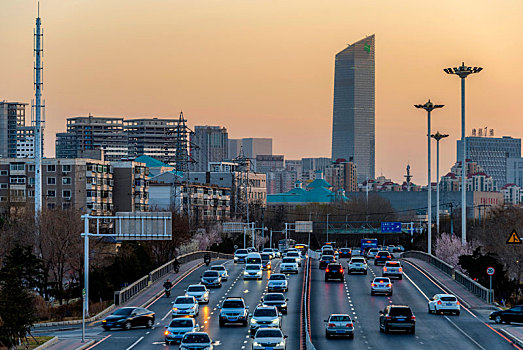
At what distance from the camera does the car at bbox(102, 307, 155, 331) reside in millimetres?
54188

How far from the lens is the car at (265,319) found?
49125 millimetres

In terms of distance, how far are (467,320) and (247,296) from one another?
17.8 m

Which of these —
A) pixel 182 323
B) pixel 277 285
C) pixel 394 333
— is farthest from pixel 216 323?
pixel 277 285

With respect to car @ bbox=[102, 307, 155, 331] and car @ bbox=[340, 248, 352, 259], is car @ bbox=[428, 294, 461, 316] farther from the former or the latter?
car @ bbox=[340, 248, 352, 259]

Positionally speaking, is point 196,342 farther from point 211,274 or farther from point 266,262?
point 266,262

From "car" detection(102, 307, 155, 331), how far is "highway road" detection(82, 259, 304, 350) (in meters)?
0.37

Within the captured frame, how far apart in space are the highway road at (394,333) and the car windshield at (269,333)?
3.59 m

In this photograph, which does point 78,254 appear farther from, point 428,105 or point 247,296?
point 428,105

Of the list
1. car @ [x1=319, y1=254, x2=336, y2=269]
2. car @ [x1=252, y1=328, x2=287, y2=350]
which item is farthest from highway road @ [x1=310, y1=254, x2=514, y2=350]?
car @ [x1=319, y1=254, x2=336, y2=269]

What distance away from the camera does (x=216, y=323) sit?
55.2 metres

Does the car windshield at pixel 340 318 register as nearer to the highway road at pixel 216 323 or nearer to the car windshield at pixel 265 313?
the highway road at pixel 216 323

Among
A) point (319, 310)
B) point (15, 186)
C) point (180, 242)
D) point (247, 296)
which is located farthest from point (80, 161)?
point (319, 310)

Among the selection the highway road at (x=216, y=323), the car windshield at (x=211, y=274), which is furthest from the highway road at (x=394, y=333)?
the car windshield at (x=211, y=274)

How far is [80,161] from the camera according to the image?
151m
